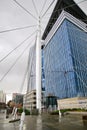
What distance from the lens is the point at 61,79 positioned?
71125 mm

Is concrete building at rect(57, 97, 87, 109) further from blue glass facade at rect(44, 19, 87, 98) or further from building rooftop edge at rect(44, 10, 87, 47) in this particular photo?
building rooftop edge at rect(44, 10, 87, 47)

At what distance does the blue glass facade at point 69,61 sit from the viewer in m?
62.1

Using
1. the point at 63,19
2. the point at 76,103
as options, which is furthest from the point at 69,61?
the point at 76,103

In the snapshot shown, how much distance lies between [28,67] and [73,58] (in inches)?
2137

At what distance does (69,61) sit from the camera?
65062mm

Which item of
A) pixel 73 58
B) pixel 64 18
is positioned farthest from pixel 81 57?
pixel 64 18

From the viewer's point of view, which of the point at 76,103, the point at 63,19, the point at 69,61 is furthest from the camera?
the point at 63,19

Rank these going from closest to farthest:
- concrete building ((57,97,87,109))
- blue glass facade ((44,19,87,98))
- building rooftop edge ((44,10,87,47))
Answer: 1. concrete building ((57,97,87,109))
2. blue glass facade ((44,19,87,98))
3. building rooftop edge ((44,10,87,47))

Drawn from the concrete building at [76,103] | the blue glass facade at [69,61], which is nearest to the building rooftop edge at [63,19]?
the blue glass facade at [69,61]

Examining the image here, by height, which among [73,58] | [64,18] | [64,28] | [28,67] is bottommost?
[28,67]

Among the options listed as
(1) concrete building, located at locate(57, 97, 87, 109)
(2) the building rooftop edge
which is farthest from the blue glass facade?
(1) concrete building, located at locate(57, 97, 87, 109)

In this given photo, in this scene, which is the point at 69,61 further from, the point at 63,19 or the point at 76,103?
the point at 76,103

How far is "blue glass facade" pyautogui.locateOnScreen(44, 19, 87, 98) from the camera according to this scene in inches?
2443

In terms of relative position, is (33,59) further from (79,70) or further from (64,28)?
(64,28)
